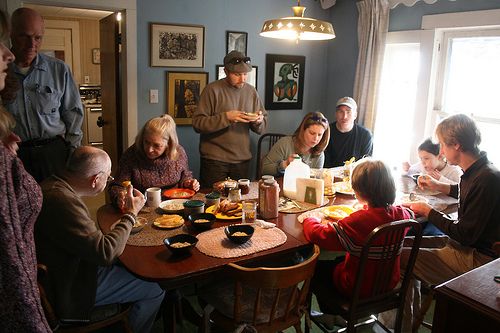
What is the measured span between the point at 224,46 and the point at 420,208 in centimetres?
240

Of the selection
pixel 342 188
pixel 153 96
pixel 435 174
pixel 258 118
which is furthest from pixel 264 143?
pixel 435 174

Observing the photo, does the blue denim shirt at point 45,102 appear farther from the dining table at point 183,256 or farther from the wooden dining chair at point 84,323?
the wooden dining chair at point 84,323

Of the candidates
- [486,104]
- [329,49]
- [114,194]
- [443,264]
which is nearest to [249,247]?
[114,194]

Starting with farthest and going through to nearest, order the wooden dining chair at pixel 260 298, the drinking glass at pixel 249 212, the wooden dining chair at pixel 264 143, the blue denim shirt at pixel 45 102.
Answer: the wooden dining chair at pixel 264 143 < the blue denim shirt at pixel 45 102 < the drinking glass at pixel 249 212 < the wooden dining chair at pixel 260 298

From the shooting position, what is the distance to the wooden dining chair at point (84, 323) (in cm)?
159

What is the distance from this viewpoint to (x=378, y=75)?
4016 millimetres

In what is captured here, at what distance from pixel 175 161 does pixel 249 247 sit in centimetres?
96

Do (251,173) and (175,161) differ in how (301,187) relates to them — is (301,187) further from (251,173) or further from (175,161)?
→ (251,173)

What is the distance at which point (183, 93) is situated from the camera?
384 centimetres

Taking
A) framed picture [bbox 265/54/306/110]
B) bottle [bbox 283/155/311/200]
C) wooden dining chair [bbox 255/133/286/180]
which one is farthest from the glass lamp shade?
framed picture [bbox 265/54/306/110]

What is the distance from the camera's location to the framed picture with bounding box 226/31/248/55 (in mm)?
3969

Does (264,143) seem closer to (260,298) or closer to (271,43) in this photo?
(271,43)

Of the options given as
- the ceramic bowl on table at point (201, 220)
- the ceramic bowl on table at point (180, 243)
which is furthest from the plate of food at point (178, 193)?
the ceramic bowl on table at point (180, 243)

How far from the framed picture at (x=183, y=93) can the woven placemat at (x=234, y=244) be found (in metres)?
2.00
